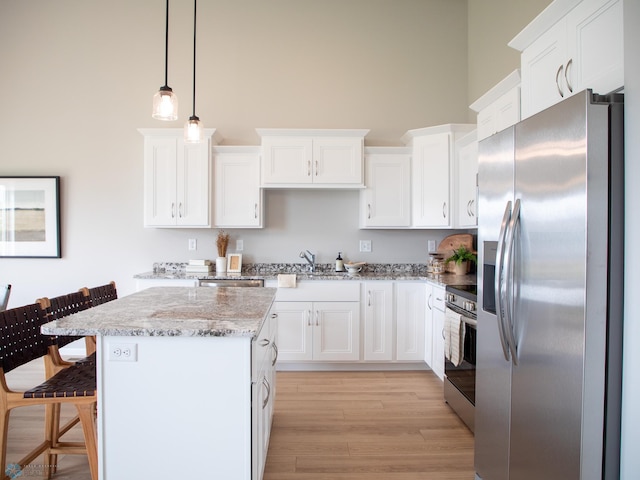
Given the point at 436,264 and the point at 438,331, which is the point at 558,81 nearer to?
the point at 438,331

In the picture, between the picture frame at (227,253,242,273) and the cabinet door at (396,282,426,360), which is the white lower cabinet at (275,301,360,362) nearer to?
the cabinet door at (396,282,426,360)

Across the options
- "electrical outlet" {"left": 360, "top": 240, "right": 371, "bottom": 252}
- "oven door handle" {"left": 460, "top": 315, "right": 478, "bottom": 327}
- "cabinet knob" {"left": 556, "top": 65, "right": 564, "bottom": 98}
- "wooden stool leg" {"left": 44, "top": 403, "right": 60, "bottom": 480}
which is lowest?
"wooden stool leg" {"left": 44, "top": 403, "right": 60, "bottom": 480}

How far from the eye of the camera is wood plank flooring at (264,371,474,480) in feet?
6.11

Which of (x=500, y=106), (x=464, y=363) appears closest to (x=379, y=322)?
(x=464, y=363)

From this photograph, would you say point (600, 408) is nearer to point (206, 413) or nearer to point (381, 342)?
point (206, 413)

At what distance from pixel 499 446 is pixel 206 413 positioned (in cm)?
130

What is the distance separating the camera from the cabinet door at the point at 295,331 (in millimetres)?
3182

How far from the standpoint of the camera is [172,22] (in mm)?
3676

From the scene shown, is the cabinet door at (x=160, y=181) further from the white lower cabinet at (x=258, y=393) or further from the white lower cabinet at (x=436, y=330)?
the white lower cabinet at (x=436, y=330)

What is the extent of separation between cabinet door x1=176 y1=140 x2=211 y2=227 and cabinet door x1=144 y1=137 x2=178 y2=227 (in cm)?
6

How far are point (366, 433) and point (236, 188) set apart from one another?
95.8 inches

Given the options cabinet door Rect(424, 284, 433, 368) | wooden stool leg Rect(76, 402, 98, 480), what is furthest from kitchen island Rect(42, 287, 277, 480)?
cabinet door Rect(424, 284, 433, 368)

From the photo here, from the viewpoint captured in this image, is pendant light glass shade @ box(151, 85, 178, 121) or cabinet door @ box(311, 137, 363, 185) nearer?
pendant light glass shade @ box(151, 85, 178, 121)

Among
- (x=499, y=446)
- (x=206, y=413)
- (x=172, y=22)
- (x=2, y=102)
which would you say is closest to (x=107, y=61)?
(x=172, y=22)
